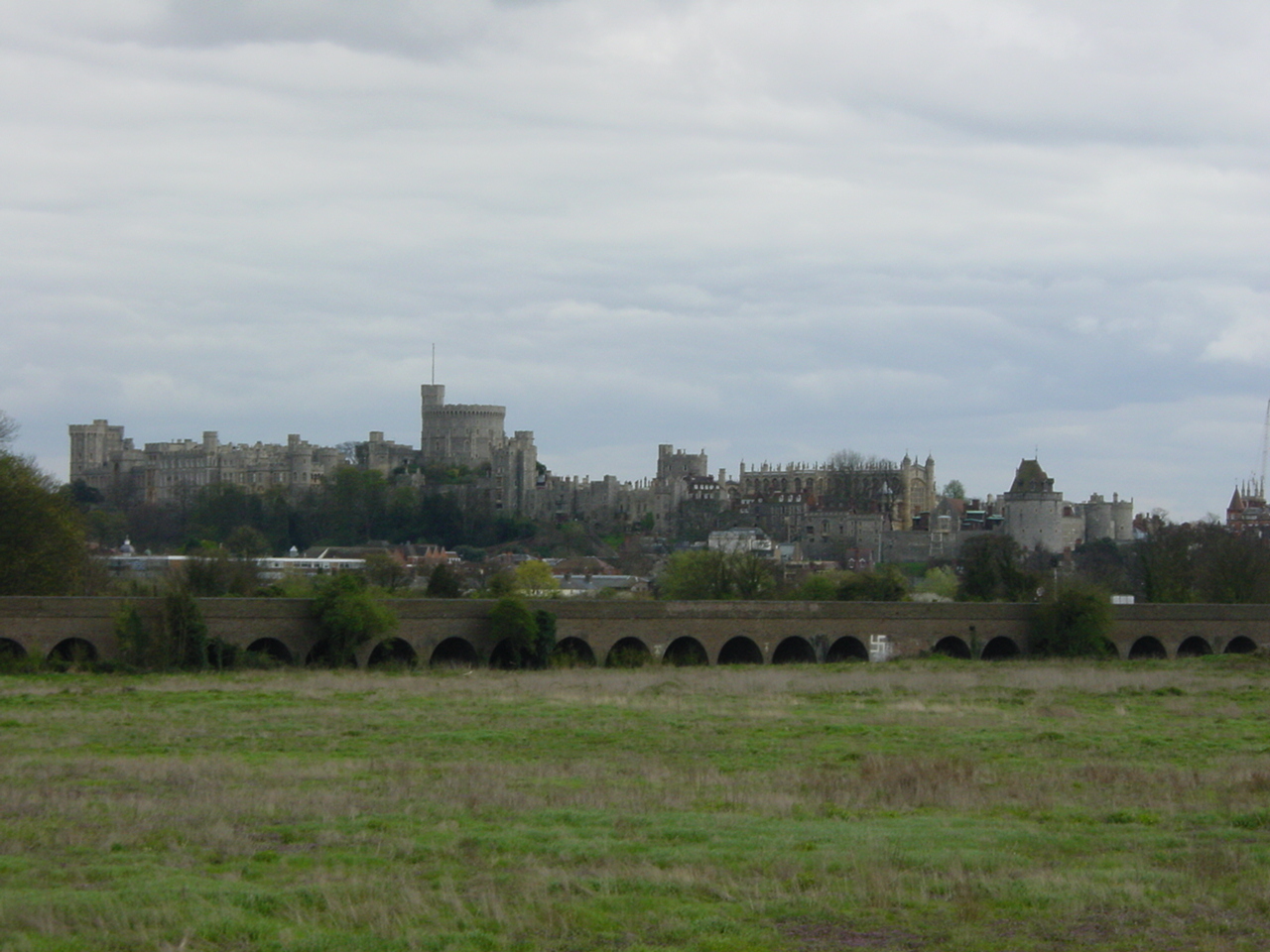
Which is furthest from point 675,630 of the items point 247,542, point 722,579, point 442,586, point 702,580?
point 247,542

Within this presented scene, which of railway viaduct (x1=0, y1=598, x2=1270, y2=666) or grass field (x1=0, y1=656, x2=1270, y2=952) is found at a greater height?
railway viaduct (x1=0, y1=598, x2=1270, y2=666)

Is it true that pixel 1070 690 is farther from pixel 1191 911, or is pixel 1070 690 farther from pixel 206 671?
pixel 1191 911

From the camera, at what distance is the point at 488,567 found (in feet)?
322

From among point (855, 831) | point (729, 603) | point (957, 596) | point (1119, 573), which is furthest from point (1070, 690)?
point (1119, 573)

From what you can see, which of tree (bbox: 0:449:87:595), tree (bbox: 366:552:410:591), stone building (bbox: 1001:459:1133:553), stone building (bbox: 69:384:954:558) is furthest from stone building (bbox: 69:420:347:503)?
tree (bbox: 0:449:87:595)

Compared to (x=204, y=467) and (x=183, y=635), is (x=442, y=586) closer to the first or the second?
(x=183, y=635)

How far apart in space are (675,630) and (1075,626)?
42.1ft

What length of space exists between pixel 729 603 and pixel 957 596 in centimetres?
2602

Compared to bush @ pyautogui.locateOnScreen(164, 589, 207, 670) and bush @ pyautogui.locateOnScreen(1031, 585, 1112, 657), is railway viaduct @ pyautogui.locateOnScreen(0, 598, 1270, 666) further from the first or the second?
bush @ pyautogui.locateOnScreen(1031, 585, 1112, 657)

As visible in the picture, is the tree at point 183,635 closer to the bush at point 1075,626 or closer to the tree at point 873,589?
the bush at point 1075,626

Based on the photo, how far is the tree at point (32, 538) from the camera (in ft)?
145

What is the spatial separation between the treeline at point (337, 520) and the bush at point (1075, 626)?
95480 millimetres

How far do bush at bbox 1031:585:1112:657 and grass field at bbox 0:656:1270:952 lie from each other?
78.0 ft

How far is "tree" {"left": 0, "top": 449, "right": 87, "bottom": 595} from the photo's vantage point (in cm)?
4428
